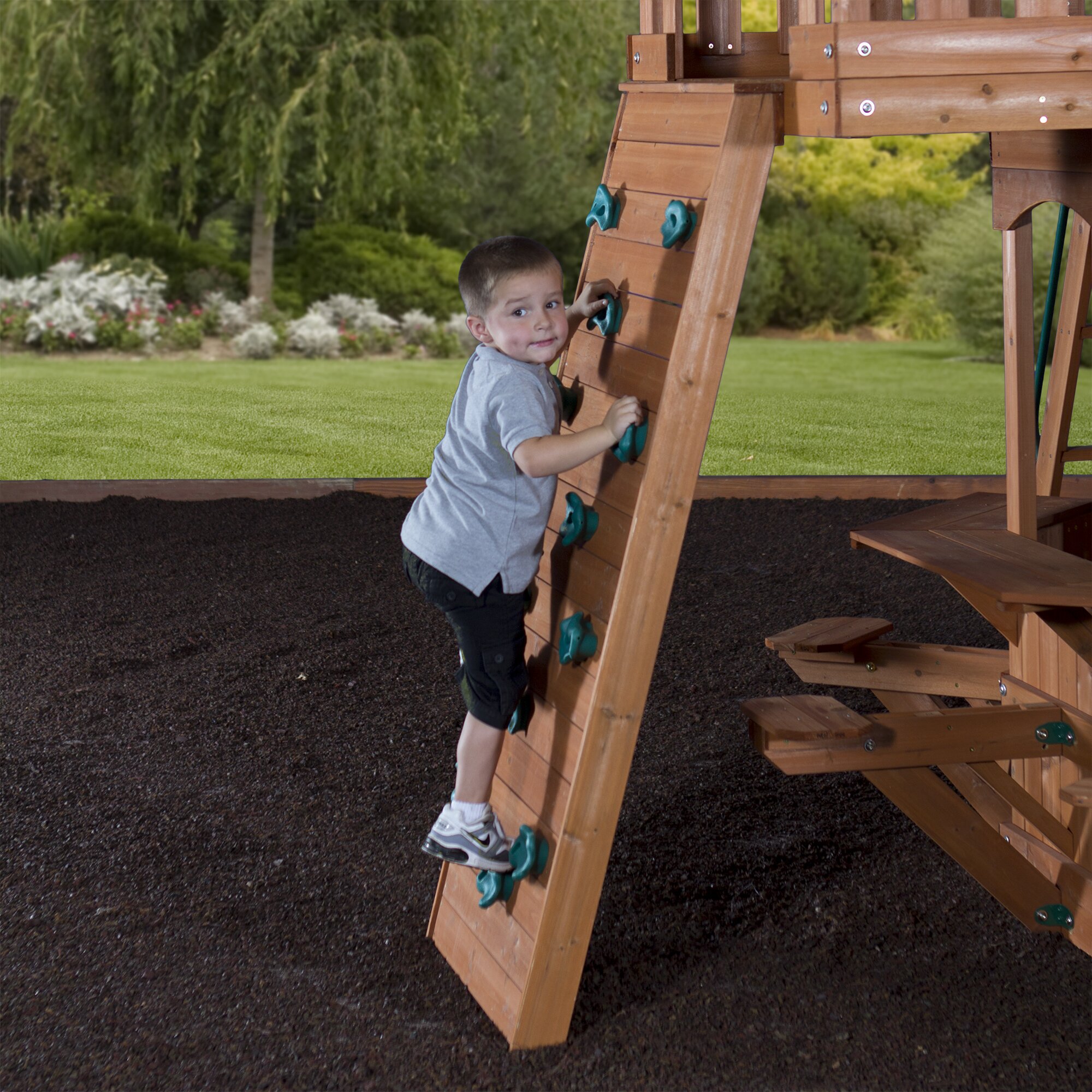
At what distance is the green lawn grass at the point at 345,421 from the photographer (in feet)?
28.6

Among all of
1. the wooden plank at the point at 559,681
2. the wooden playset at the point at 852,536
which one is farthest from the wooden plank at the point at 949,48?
the wooden plank at the point at 559,681

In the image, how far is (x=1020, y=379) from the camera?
112 inches

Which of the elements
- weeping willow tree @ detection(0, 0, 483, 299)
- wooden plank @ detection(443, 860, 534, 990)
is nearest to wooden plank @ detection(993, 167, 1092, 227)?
wooden plank @ detection(443, 860, 534, 990)

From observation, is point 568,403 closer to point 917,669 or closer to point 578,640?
point 578,640

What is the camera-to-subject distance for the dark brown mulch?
243 cm

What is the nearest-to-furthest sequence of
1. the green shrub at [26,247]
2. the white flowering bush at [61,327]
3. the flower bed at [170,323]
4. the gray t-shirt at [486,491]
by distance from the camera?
the gray t-shirt at [486,491] → the white flowering bush at [61,327] → the flower bed at [170,323] → the green shrub at [26,247]

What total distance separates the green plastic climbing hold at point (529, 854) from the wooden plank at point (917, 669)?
1032 mm

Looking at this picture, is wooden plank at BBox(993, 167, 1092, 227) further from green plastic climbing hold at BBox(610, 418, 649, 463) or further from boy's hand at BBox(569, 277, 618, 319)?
green plastic climbing hold at BBox(610, 418, 649, 463)

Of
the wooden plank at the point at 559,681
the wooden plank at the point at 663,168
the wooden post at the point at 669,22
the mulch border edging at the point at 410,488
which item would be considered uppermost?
the wooden post at the point at 669,22

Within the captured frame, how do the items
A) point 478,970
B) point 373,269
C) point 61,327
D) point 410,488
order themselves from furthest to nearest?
point 373,269 < point 61,327 < point 410,488 < point 478,970

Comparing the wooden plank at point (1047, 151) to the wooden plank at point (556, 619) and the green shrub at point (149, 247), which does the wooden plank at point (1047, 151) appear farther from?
the green shrub at point (149, 247)

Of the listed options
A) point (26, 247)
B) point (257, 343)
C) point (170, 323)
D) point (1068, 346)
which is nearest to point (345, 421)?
point (257, 343)

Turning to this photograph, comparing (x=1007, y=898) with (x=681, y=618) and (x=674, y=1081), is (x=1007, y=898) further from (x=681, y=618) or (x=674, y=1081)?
(x=681, y=618)

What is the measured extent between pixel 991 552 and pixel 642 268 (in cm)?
94
